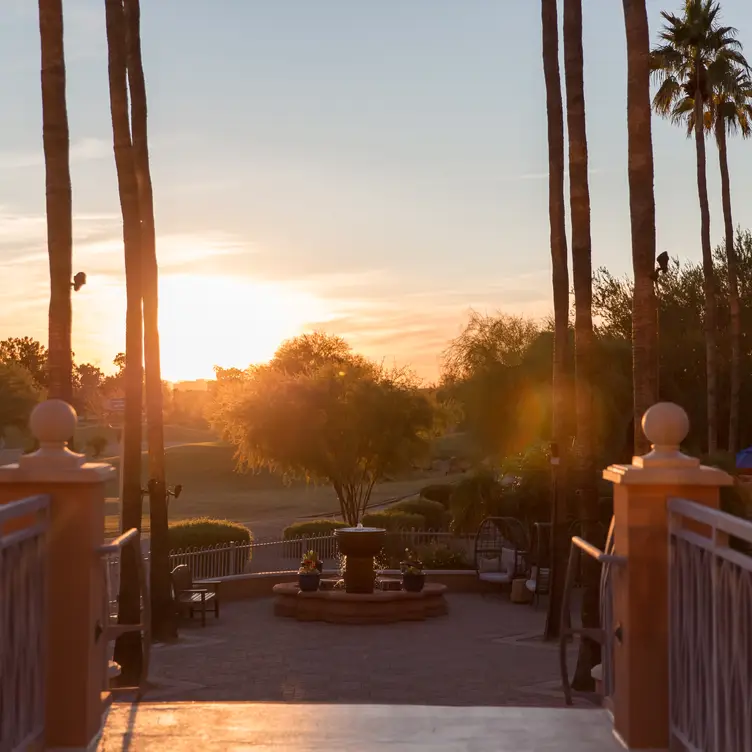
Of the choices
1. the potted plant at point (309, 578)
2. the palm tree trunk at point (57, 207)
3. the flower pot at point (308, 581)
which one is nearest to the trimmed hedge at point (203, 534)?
the potted plant at point (309, 578)

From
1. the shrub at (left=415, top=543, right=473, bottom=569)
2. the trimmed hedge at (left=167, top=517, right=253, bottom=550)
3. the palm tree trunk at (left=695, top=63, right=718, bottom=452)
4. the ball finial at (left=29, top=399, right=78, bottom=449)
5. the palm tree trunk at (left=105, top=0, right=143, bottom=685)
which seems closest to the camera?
the ball finial at (left=29, top=399, right=78, bottom=449)

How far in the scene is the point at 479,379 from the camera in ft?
174

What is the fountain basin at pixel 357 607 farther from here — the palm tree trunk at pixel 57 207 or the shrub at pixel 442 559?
the palm tree trunk at pixel 57 207

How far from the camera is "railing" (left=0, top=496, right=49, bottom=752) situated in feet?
16.7

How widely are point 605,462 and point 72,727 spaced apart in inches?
1402

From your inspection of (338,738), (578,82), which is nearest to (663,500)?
(338,738)

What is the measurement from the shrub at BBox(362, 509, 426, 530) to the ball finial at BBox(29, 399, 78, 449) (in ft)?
92.4

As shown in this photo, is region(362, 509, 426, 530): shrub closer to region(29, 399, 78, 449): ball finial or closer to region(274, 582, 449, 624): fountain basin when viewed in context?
region(274, 582, 449, 624): fountain basin

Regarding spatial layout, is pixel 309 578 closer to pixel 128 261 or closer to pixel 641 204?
pixel 128 261

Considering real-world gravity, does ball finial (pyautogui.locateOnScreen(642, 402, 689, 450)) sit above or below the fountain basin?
above

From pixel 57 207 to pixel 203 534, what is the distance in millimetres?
16424

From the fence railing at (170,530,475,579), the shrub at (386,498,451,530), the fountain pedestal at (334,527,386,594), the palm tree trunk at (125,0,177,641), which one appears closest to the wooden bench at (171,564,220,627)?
the palm tree trunk at (125,0,177,641)

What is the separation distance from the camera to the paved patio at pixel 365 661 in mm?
14453

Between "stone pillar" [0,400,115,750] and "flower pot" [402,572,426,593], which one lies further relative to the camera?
"flower pot" [402,572,426,593]
